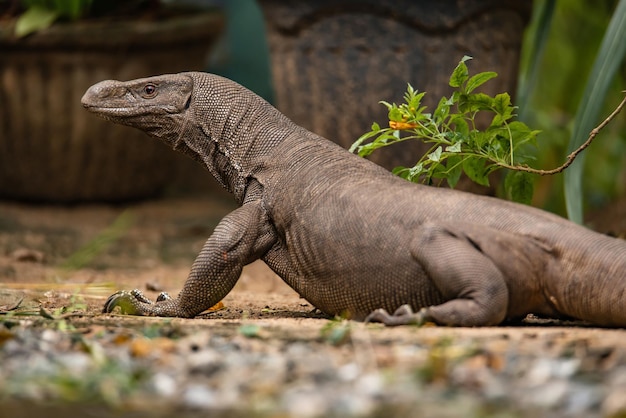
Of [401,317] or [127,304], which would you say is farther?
[127,304]

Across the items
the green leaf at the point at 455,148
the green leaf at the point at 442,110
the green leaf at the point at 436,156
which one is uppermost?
the green leaf at the point at 442,110

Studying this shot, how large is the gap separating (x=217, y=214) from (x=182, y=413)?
7.39 m

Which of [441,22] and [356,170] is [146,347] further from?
[441,22]

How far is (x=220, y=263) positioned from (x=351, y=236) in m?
0.73

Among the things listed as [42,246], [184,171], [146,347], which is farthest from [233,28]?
[146,347]

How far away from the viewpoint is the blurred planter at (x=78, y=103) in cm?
1006

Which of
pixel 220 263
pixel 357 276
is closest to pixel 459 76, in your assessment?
pixel 357 276

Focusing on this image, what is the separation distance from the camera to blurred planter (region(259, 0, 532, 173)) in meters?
7.68

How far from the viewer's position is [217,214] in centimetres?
1084

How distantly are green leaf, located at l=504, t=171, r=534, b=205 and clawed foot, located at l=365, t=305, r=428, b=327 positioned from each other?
1.50 m

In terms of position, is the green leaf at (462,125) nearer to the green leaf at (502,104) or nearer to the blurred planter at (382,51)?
the green leaf at (502,104)

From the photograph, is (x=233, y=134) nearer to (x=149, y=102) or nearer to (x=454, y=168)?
(x=149, y=102)

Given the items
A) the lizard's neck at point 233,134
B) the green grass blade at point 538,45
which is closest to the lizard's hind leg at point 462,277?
the lizard's neck at point 233,134

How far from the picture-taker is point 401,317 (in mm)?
4680
